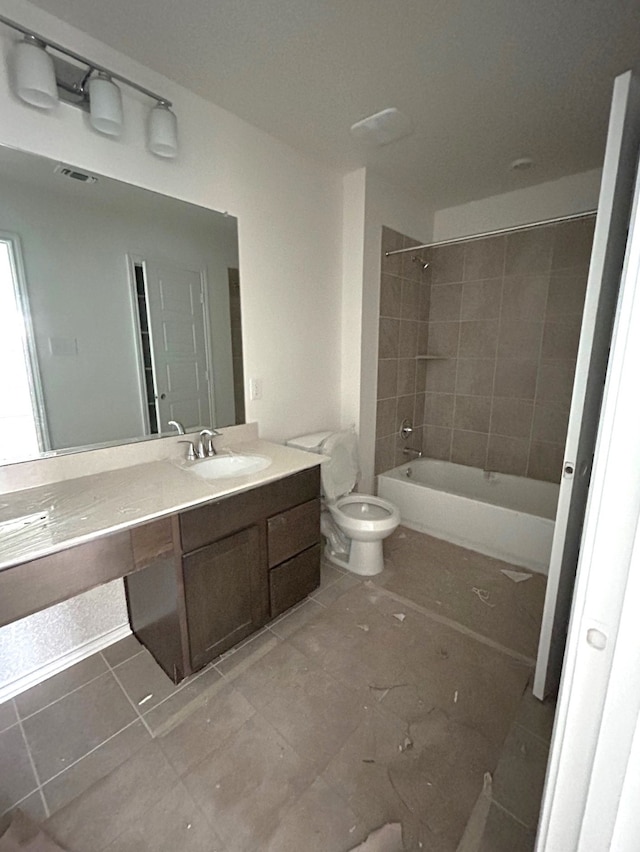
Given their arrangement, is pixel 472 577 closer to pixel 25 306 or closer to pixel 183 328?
pixel 183 328

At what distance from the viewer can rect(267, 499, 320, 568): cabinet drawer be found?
1729mm

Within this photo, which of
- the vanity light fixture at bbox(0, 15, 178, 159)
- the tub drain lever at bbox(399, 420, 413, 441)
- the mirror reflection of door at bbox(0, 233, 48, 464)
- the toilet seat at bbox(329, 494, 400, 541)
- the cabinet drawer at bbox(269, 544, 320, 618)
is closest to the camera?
the vanity light fixture at bbox(0, 15, 178, 159)

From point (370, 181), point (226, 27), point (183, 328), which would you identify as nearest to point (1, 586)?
point (183, 328)

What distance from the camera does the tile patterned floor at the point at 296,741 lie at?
1.09 m

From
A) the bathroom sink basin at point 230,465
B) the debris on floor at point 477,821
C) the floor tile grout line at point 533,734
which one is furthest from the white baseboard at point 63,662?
the floor tile grout line at point 533,734

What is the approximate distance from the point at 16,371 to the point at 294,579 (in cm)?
147

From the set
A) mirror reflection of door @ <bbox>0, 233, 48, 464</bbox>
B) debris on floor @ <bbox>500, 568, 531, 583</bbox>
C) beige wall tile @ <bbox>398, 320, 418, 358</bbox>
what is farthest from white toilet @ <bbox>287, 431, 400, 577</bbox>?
mirror reflection of door @ <bbox>0, 233, 48, 464</bbox>

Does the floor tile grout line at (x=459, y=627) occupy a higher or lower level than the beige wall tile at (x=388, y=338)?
lower

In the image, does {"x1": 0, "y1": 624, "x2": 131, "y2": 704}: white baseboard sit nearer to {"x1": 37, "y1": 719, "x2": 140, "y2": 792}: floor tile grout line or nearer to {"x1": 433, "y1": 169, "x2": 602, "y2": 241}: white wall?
{"x1": 37, "y1": 719, "x2": 140, "y2": 792}: floor tile grout line

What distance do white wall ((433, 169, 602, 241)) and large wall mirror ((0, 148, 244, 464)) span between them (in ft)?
6.56

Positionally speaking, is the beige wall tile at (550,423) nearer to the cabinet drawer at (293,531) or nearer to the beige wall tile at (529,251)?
the beige wall tile at (529,251)

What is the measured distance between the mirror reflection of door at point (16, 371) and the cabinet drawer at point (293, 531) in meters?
0.99

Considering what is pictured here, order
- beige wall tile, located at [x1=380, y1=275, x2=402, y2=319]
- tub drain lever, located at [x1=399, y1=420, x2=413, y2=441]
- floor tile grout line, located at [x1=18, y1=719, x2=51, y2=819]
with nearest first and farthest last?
floor tile grout line, located at [x1=18, y1=719, x2=51, y2=819] → beige wall tile, located at [x1=380, y1=275, x2=402, y2=319] → tub drain lever, located at [x1=399, y1=420, x2=413, y2=441]

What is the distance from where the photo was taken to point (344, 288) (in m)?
2.67
